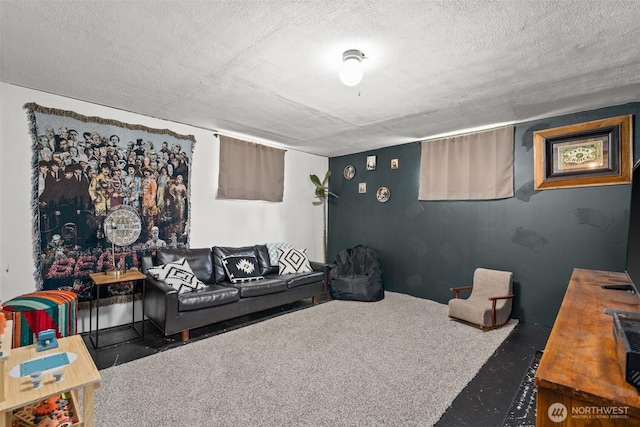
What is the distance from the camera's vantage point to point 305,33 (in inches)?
77.5

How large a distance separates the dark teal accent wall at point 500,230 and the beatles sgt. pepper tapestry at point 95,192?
125 inches

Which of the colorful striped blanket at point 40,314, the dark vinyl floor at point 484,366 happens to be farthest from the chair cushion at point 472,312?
the colorful striped blanket at point 40,314

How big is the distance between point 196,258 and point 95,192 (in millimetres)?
1330

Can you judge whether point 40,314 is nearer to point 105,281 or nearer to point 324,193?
point 105,281

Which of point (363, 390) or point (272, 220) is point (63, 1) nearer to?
point (363, 390)

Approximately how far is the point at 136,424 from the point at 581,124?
4892 millimetres

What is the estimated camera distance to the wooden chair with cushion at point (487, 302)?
339 cm

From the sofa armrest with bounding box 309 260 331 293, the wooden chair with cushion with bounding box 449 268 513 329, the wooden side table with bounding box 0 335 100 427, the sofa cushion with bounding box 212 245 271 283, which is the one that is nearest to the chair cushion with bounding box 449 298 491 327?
the wooden chair with cushion with bounding box 449 268 513 329

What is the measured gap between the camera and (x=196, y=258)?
12.8ft

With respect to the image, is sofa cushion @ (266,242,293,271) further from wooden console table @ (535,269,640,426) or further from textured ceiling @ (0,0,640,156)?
wooden console table @ (535,269,640,426)

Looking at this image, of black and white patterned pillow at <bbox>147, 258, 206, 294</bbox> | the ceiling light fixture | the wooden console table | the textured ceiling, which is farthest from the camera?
black and white patterned pillow at <bbox>147, 258, 206, 294</bbox>

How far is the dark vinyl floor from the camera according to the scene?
200 cm

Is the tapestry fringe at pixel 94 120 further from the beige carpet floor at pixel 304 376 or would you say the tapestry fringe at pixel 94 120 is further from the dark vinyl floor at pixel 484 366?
the beige carpet floor at pixel 304 376

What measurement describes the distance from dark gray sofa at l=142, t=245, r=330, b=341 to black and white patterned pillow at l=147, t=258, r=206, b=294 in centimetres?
6
